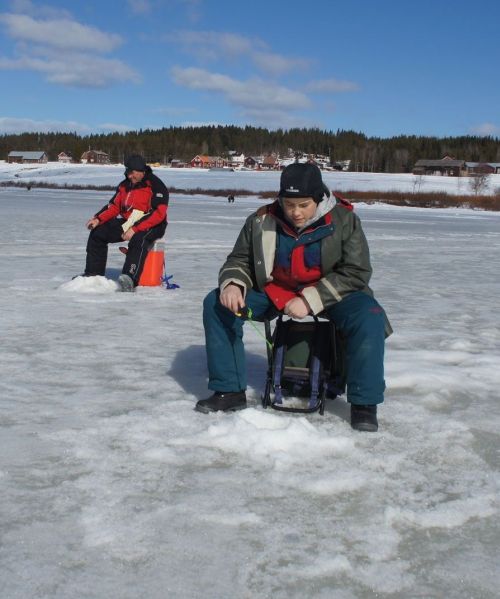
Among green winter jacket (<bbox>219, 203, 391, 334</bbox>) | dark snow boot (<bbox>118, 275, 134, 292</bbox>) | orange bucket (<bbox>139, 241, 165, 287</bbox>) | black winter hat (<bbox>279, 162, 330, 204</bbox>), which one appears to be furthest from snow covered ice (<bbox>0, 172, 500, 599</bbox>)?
orange bucket (<bbox>139, 241, 165, 287</bbox>)

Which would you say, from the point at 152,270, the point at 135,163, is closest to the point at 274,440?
the point at 152,270

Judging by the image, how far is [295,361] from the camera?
347 centimetres

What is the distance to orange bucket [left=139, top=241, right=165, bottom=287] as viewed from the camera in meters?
7.39

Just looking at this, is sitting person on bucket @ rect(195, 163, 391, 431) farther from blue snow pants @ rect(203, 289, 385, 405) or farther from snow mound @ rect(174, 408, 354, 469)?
snow mound @ rect(174, 408, 354, 469)

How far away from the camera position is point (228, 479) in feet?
8.45

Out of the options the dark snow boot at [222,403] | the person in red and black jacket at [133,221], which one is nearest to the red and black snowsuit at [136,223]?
the person in red and black jacket at [133,221]

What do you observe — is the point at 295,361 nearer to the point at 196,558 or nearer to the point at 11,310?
the point at 196,558

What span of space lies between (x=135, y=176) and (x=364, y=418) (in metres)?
4.90

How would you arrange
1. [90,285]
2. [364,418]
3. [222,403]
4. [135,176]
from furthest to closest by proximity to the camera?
[135,176] < [90,285] < [222,403] < [364,418]

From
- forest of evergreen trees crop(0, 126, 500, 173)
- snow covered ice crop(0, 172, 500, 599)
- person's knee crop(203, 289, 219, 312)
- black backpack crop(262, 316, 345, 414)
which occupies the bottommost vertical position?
snow covered ice crop(0, 172, 500, 599)

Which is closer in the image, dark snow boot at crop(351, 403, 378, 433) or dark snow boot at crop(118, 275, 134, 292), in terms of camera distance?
dark snow boot at crop(351, 403, 378, 433)

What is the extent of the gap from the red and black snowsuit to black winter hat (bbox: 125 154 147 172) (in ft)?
0.44

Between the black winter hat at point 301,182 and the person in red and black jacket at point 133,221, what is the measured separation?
4275 mm

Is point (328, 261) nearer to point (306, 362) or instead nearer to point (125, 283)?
point (306, 362)
